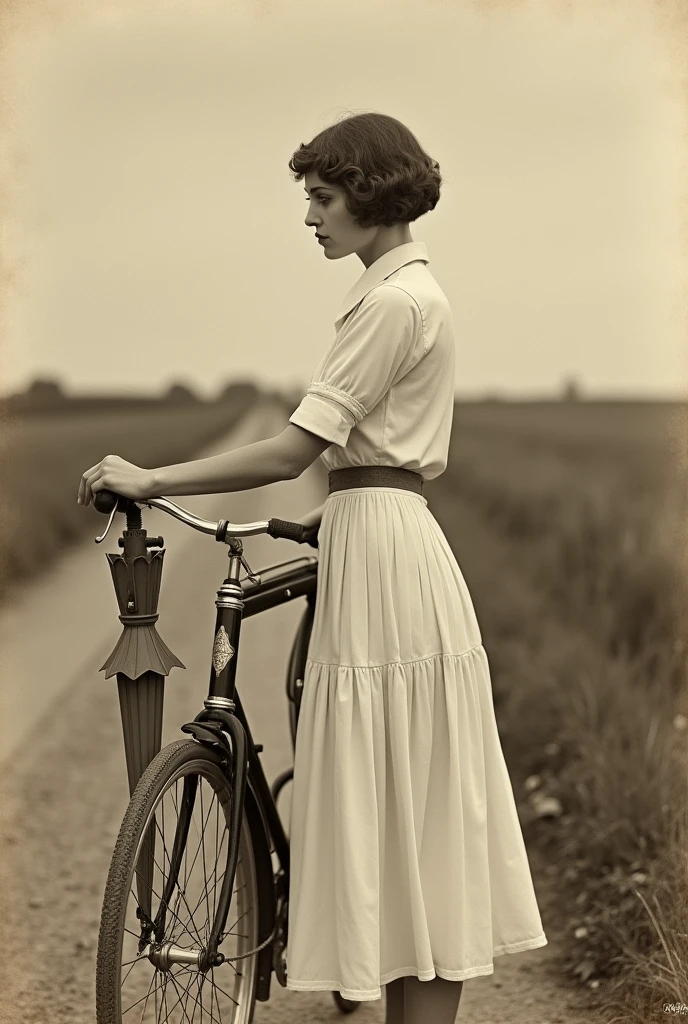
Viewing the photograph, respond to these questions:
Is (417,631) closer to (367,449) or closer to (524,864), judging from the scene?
(367,449)

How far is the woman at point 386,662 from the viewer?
8.33ft

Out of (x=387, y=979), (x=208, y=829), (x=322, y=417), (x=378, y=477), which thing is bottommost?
(x=387, y=979)

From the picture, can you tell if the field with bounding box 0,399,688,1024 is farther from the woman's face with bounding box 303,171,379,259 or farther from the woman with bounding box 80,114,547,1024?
the woman's face with bounding box 303,171,379,259

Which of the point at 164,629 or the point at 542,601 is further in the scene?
the point at 164,629

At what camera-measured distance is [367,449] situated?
2.60 meters

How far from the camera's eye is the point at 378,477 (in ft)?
8.64

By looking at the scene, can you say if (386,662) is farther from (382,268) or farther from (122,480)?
(382,268)

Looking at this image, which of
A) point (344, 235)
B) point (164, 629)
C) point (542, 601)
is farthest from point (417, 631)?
point (164, 629)

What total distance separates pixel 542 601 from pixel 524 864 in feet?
13.5

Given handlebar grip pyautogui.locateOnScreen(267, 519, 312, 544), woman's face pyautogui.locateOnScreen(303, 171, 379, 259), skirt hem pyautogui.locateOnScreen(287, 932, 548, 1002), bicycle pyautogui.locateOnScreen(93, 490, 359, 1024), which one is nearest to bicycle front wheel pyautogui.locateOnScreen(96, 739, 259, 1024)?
bicycle pyautogui.locateOnScreen(93, 490, 359, 1024)

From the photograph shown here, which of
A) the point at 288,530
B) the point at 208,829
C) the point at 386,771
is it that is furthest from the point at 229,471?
the point at 208,829

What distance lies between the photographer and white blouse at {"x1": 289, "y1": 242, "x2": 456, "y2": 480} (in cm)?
246

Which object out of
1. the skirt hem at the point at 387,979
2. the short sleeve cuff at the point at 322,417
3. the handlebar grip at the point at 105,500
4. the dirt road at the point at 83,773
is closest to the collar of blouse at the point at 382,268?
the short sleeve cuff at the point at 322,417

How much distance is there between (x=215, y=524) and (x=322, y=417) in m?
0.37
